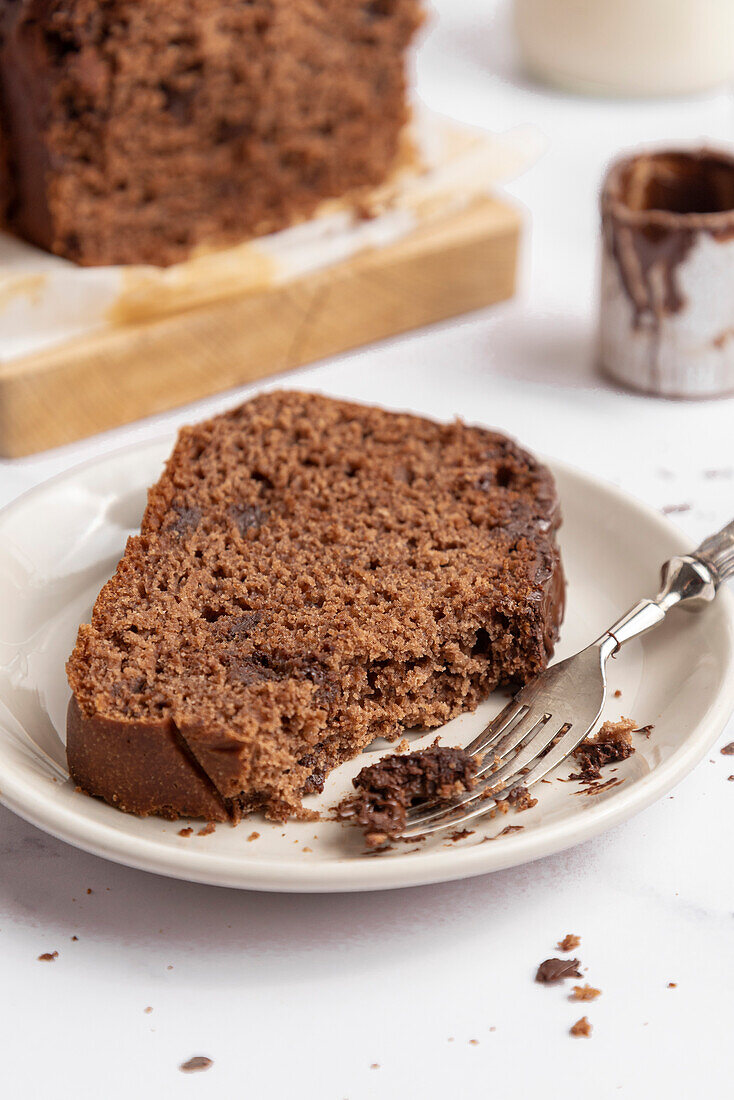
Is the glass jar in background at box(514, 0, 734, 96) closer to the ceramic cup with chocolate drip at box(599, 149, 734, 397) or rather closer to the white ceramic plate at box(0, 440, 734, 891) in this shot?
the ceramic cup with chocolate drip at box(599, 149, 734, 397)

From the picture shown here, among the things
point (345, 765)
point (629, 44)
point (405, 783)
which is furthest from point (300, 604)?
point (629, 44)

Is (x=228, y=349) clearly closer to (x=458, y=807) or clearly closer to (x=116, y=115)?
(x=116, y=115)

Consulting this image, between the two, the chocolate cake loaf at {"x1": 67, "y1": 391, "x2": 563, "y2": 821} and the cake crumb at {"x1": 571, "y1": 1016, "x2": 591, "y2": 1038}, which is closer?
the cake crumb at {"x1": 571, "y1": 1016, "x2": 591, "y2": 1038}

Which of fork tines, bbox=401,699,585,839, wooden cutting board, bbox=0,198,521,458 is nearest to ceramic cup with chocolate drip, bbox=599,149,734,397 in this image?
wooden cutting board, bbox=0,198,521,458

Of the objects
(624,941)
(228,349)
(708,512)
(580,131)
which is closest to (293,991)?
(624,941)

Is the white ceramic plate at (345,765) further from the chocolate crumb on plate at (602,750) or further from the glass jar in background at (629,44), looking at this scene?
the glass jar in background at (629,44)
